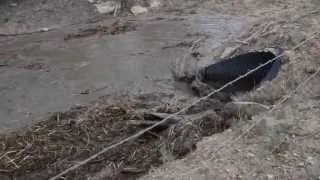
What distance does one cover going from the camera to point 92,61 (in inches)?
355

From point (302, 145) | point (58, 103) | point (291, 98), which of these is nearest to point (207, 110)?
point (291, 98)

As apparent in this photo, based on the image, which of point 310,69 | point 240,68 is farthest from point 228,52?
point 310,69

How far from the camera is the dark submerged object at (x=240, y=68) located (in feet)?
22.7

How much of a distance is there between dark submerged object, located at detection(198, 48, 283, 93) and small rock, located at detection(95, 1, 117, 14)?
5.56 metres

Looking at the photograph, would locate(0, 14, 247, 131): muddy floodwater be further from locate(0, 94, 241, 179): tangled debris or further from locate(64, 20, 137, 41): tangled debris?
locate(0, 94, 241, 179): tangled debris

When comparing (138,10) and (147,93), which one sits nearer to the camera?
(147,93)

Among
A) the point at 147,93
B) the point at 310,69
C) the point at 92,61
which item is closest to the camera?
the point at 310,69

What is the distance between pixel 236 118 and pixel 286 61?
5.91 ft

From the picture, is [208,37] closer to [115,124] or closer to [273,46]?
[273,46]

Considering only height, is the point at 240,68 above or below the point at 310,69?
below

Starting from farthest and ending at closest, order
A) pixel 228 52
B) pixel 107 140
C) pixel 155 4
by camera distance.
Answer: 1. pixel 155 4
2. pixel 228 52
3. pixel 107 140

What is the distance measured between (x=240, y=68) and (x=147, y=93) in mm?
1372

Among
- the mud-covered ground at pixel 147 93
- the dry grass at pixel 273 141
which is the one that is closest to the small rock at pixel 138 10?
the mud-covered ground at pixel 147 93

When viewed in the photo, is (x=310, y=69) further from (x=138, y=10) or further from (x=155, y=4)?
(x=155, y=4)
